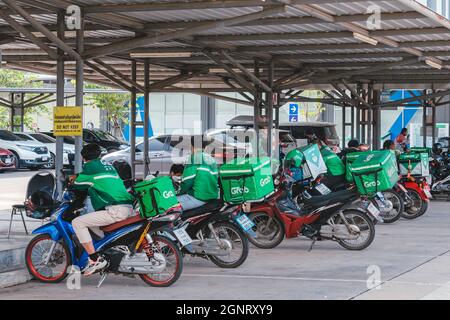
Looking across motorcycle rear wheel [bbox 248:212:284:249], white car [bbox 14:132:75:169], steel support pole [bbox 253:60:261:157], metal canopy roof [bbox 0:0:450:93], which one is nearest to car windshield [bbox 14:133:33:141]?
white car [bbox 14:132:75:169]

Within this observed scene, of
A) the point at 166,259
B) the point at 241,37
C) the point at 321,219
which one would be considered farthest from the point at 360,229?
the point at 241,37

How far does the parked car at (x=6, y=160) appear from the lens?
Answer: 33.5 metres

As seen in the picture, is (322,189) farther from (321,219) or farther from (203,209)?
(203,209)

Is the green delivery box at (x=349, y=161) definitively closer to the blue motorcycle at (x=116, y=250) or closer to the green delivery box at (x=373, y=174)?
the green delivery box at (x=373, y=174)

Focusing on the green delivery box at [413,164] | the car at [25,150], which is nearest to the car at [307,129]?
the car at [25,150]

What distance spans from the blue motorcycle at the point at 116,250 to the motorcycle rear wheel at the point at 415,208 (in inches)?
344

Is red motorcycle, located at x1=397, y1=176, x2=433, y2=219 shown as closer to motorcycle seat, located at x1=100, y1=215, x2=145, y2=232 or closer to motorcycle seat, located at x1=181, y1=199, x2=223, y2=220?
motorcycle seat, located at x1=181, y1=199, x2=223, y2=220

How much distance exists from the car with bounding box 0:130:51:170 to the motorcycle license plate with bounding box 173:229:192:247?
2459 cm

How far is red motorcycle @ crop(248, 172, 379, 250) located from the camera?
13750 millimetres

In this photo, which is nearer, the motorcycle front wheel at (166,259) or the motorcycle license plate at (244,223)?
the motorcycle front wheel at (166,259)

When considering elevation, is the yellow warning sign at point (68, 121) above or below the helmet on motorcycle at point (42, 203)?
above

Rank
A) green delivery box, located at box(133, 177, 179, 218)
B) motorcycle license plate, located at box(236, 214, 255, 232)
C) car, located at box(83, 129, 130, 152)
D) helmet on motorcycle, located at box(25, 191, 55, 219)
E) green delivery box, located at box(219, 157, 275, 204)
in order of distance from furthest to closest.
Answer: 1. car, located at box(83, 129, 130, 152)
2. green delivery box, located at box(219, 157, 275, 204)
3. motorcycle license plate, located at box(236, 214, 255, 232)
4. helmet on motorcycle, located at box(25, 191, 55, 219)
5. green delivery box, located at box(133, 177, 179, 218)

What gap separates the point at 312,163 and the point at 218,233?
3370mm
